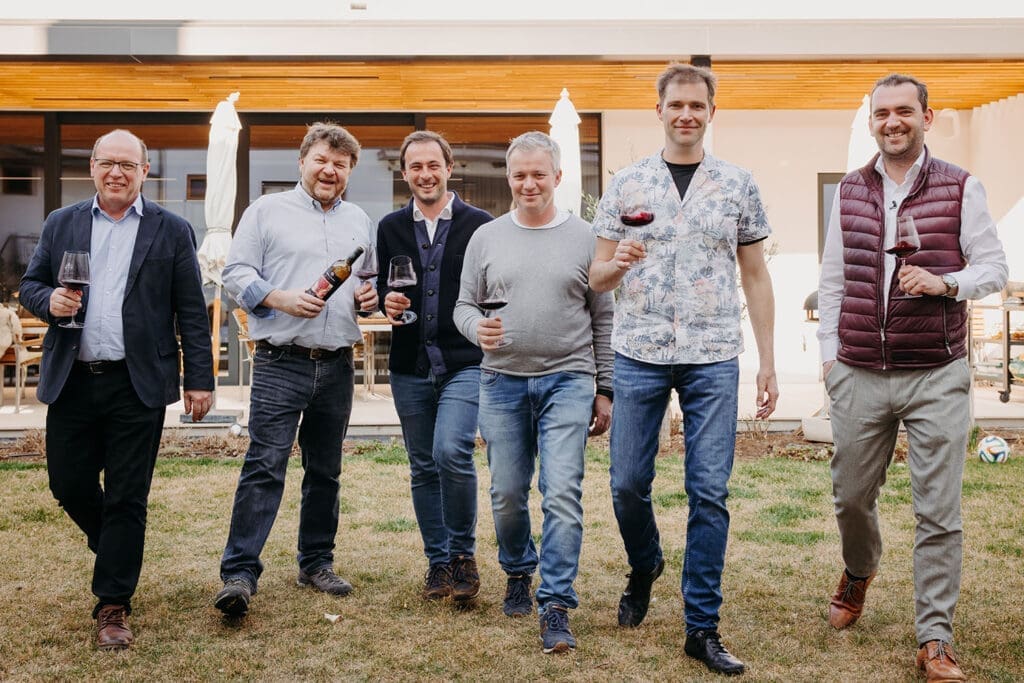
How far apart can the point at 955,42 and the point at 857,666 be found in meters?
7.56

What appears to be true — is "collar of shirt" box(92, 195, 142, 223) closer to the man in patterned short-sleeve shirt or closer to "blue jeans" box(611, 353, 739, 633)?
the man in patterned short-sleeve shirt

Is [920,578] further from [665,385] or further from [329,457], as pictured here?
[329,457]

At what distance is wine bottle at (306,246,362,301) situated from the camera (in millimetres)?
3607

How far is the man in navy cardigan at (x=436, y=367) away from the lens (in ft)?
12.8

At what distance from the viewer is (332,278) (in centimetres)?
362

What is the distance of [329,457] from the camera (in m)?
4.18

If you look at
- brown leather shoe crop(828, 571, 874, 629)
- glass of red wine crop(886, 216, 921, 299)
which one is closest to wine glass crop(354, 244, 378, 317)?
glass of red wine crop(886, 216, 921, 299)

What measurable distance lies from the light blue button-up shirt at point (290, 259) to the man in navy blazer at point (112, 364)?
11.7 inches

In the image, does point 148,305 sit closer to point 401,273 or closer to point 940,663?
point 401,273

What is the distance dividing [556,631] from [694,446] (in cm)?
83

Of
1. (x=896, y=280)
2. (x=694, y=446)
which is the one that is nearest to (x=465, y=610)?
(x=694, y=446)

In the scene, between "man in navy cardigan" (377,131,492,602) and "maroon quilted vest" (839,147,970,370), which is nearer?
"maroon quilted vest" (839,147,970,370)

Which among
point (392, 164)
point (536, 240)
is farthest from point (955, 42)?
point (536, 240)

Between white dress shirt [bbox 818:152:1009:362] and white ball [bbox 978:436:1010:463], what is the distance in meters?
4.16
